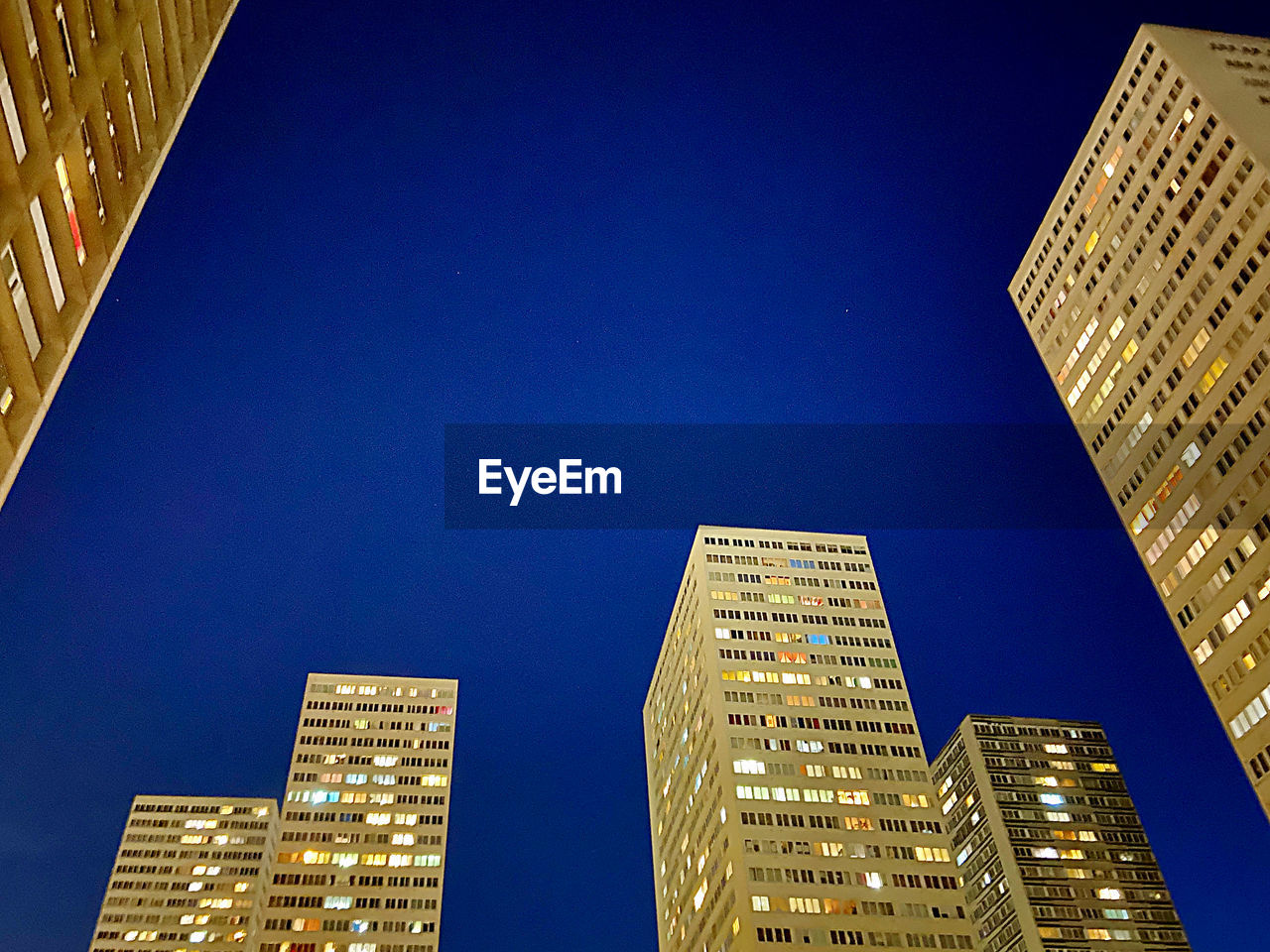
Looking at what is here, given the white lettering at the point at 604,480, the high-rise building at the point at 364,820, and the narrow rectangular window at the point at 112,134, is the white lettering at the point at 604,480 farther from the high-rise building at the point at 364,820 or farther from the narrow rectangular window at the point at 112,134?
the narrow rectangular window at the point at 112,134

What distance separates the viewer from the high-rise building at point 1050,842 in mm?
156500

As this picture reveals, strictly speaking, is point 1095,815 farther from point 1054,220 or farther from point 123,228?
point 123,228

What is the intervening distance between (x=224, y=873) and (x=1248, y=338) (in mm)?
188585

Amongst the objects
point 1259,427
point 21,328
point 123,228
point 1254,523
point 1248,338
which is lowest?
point 21,328

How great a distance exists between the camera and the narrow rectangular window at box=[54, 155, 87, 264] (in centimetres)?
3466

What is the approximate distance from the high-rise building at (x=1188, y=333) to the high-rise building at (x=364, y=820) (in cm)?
10971

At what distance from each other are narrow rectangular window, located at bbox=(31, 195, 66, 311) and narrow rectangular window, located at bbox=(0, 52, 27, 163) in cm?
161

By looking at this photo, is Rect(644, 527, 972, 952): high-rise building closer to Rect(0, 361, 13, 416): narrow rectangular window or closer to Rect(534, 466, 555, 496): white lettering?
Rect(534, 466, 555, 496): white lettering

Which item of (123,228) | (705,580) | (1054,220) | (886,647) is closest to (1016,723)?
(886,647)

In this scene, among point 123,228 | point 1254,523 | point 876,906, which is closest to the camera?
point 123,228

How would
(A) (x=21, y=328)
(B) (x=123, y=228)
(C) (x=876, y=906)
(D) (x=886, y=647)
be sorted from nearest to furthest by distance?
(A) (x=21, y=328) → (B) (x=123, y=228) → (C) (x=876, y=906) → (D) (x=886, y=647)

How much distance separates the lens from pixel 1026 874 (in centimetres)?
16000
